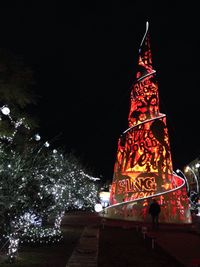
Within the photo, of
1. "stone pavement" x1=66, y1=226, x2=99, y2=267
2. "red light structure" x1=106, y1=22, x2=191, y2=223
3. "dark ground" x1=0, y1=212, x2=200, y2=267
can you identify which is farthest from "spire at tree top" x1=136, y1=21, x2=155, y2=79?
"stone pavement" x1=66, y1=226, x2=99, y2=267

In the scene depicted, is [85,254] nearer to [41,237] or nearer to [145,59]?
[41,237]

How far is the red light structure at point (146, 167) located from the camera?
87.2ft

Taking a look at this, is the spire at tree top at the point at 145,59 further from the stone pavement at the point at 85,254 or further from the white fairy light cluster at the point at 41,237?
the stone pavement at the point at 85,254

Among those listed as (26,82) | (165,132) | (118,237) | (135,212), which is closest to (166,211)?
(135,212)

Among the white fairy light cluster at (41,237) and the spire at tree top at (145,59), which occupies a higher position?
the spire at tree top at (145,59)

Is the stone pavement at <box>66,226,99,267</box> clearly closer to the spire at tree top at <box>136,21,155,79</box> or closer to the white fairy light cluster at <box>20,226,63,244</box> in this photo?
the white fairy light cluster at <box>20,226,63,244</box>

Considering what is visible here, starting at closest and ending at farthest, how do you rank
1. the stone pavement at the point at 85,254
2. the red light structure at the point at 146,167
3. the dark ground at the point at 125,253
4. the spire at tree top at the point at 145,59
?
1. the stone pavement at the point at 85,254
2. the dark ground at the point at 125,253
3. the red light structure at the point at 146,167
4. the spire at tree top at the point at 145,59

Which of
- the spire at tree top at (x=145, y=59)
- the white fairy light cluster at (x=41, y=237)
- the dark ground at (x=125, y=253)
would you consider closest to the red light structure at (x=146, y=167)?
the spire at tree top at (x=145, y=59)

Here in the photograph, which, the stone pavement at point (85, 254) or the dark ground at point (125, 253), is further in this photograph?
the dark ground at point (125, 253)

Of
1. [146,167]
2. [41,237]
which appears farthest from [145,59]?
[41,237]

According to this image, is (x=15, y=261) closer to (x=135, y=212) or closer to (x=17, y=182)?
(x=17, y=182)

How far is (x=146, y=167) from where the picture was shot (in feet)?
91.3

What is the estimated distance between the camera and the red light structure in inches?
1047

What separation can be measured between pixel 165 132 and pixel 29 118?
16427mm
